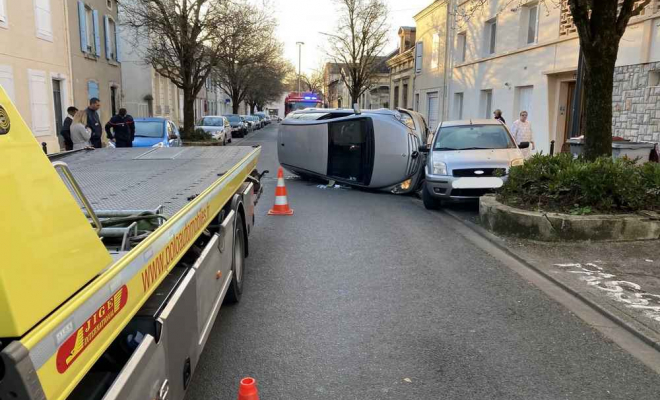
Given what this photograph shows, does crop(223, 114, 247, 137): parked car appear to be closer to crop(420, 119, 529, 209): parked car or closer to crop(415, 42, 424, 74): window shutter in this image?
crop(415, 42, 424, 74): window shutter

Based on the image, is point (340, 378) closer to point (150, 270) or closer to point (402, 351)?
point (402, 351)

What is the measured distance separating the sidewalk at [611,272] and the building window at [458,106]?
18.6m

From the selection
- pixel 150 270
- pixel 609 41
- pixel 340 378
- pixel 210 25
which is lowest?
pixel 340 378

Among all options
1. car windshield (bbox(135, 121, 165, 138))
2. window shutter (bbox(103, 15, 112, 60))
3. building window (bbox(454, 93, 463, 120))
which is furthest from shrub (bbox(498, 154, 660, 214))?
window shutter (bbox(103, 15, 112, 60))

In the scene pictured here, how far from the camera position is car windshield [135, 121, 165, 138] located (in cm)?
1435

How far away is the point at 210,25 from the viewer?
66.7ft

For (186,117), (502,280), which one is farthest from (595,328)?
(186,117)

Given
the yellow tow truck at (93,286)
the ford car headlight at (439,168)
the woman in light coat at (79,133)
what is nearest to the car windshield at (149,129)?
the woman in light coat at (79,133)

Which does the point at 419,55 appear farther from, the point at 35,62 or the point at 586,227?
the point at 586,227

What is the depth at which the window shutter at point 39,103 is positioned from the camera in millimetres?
15961

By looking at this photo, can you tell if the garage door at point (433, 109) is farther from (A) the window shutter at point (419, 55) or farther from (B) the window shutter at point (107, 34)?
(B) the window shutter at point (107, 34)

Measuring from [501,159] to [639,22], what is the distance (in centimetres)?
587

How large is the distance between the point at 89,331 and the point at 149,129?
13667 millimetres

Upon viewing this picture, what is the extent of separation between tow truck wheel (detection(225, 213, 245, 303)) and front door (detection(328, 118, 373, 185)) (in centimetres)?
691
